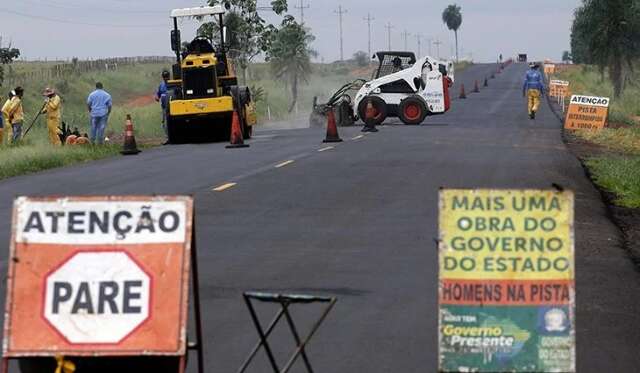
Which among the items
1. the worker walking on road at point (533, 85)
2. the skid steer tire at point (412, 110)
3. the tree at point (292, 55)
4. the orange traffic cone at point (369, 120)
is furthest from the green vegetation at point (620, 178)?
the tree at point (292, 55)

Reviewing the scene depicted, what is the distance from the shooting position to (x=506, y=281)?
22.9 ft

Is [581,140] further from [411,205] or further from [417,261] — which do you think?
[417,261]

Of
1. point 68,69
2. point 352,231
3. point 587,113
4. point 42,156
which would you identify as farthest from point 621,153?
point 68,69

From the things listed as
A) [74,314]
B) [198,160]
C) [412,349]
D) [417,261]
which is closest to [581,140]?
[198,160]

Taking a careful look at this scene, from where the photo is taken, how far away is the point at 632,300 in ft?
37.0

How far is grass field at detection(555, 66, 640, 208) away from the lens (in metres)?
20.6

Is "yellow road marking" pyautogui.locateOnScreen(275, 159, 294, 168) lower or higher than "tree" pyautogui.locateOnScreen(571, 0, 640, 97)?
lower

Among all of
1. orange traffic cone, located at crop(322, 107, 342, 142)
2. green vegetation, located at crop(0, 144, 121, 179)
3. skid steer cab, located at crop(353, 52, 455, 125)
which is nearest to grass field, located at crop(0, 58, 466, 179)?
green vegetation, located at crop(0, 144, 121, 179)

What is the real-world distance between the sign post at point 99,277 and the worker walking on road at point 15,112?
25975 millimetres

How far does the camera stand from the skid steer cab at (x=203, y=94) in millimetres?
33688

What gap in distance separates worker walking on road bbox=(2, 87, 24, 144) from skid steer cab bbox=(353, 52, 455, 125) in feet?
36.7

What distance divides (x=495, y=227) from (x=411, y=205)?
11.1m

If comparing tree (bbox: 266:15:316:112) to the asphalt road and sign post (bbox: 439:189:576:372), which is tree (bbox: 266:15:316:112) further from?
sign post (bbox: 439:189:576:372)

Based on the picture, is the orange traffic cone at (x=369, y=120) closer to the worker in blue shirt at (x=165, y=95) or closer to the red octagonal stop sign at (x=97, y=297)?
the worker in blue shirt at (x=165, y=95)
